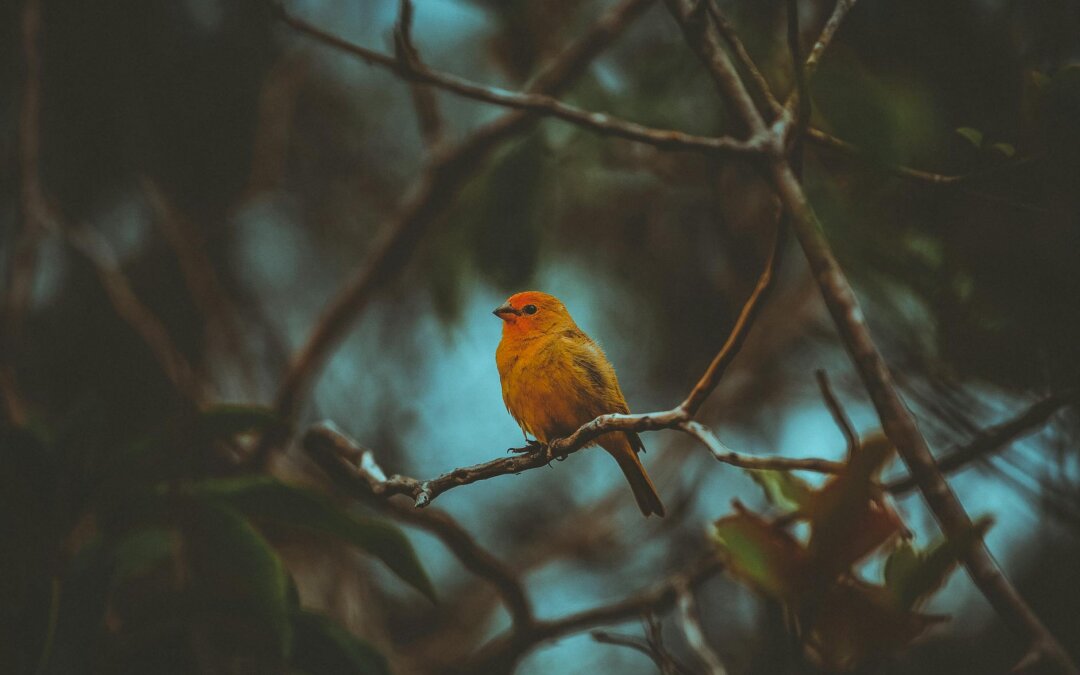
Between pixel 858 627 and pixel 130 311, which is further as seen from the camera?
pixel 130 311

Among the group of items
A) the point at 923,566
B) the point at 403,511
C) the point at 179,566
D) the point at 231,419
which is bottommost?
the point at 923,566

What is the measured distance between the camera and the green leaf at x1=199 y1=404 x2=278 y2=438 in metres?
2.19

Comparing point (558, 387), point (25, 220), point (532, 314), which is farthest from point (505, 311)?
point (25, 220)

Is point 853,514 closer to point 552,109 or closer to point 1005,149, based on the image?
point 1005,149

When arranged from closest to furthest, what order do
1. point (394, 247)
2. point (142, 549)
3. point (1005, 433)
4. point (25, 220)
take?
point (1005, 433) → point (142, 549) → point (25, 220) → point (394, 247)

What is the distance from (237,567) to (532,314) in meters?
0.88

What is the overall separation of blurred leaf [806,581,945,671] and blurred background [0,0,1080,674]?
20cm

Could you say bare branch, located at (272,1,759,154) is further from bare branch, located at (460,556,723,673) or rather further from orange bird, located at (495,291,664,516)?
bare branch, located at (460,556,723,673)

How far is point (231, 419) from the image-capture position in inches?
87.2

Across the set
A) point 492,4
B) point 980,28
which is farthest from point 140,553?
point 980,28

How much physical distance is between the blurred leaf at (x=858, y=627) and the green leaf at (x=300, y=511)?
0.99 metres

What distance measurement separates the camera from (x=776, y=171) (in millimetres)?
1308

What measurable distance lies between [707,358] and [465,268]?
4.46 ft

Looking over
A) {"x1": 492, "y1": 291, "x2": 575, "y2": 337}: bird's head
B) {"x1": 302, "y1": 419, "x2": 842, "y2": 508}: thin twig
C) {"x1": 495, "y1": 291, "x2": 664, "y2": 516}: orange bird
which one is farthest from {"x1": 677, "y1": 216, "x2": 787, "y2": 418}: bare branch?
{"x1": 495, "y1": 291, "x2": 664, "y2": 516}: orange bird
